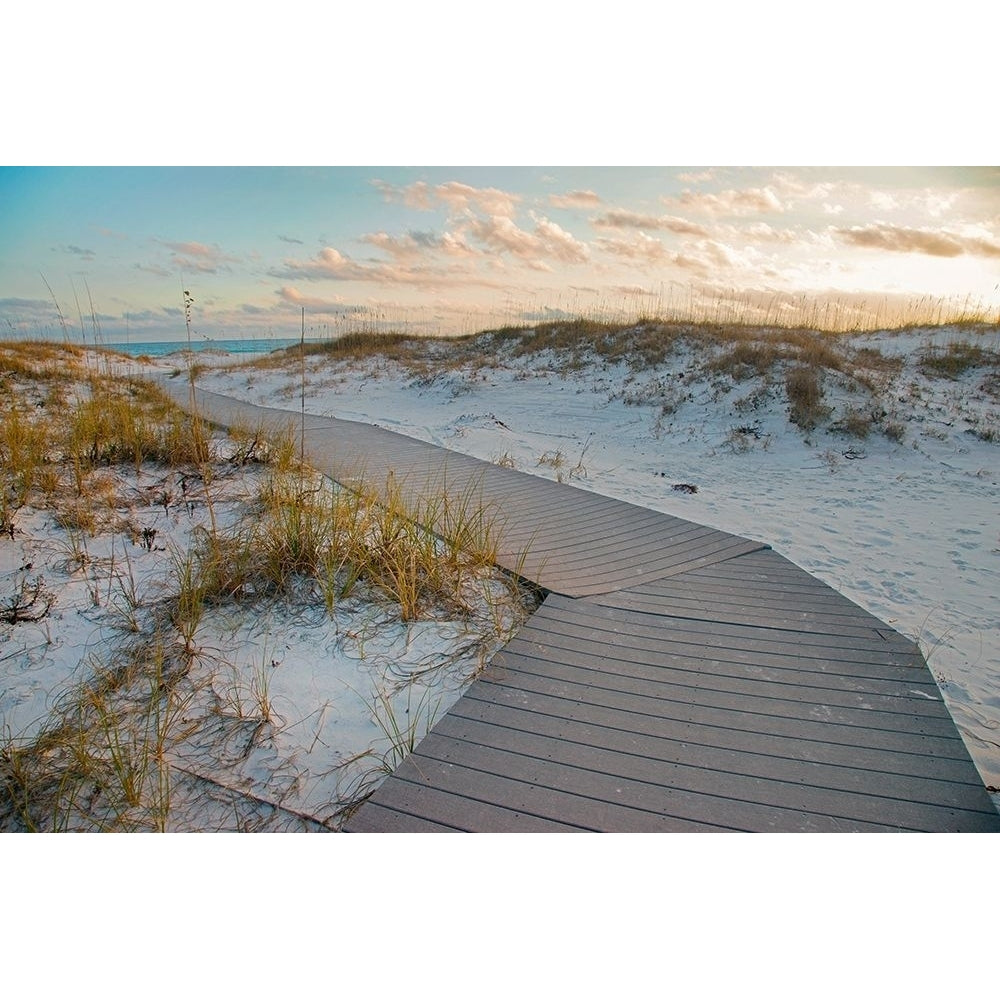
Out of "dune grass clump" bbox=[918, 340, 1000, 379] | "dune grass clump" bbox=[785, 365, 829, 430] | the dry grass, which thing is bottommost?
the dry grass

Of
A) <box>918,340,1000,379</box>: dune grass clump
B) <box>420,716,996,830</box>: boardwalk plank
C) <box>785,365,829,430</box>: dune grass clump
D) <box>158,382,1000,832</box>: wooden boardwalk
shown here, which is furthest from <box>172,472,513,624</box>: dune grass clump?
<box>918,340,1000,379</box>: dune grass clump

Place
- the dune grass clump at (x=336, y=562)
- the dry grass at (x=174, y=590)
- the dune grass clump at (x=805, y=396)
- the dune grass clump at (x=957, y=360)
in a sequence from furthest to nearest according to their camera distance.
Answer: the dune grass clump at (x=957, y=360)
the dune grass clump at (x=805, y=396)
the dune grass clump at (x=336, y=562)
the dry grass at (x=174, y=590)

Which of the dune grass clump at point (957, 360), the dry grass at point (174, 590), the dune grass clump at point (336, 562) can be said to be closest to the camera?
the dry grass at point (174, 590)

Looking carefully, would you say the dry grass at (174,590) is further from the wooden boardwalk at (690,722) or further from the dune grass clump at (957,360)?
the dune grass clump at (957,360)

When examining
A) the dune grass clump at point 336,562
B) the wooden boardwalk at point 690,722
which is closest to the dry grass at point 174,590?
the dune grass clump at point 336,562

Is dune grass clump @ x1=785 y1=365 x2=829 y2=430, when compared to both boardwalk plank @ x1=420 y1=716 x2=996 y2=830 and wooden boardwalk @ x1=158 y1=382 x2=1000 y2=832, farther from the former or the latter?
boardwalk plank @ x1=420 y1=716 x2=996 y2=830

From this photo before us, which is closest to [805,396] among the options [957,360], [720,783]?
[957,360]

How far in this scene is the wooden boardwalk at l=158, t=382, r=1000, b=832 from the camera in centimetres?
161

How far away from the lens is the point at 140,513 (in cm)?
368

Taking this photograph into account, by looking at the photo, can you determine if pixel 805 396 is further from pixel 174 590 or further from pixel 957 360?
pixel 174 590

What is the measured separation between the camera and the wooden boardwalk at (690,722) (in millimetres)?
1609

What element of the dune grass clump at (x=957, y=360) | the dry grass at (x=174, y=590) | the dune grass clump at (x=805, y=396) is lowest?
the dry grass at (x=174, y=590)
